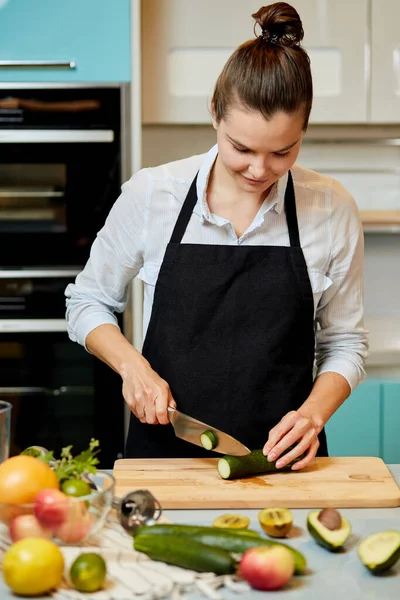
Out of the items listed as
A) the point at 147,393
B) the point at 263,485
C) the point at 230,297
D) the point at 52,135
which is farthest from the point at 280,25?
the point at 52,135

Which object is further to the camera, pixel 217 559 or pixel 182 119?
pixel 182 119

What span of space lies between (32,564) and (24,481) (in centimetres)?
11

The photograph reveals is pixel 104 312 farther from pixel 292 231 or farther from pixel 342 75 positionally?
pixel 342 75

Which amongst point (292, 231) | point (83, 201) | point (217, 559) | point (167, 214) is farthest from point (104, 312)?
point (83, 201)

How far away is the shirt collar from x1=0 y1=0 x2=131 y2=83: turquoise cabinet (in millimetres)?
1198

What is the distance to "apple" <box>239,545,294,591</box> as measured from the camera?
41.5 inches

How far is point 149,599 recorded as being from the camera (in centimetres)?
103

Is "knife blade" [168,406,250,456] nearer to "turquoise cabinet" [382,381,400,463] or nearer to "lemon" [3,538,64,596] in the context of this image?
"lemon" [3,538,64,596]

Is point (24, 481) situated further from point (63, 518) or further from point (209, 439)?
point (209, 439)

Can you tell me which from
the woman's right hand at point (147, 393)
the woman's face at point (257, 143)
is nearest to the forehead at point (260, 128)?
the woman's face at point (257, 143)

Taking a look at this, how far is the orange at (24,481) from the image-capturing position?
1.09 m

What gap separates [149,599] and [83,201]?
197 centimetres

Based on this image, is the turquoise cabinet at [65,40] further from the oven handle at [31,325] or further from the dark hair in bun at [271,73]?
the dark hair in bun at [271,73]

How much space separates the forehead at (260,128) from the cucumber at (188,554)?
682 mm
